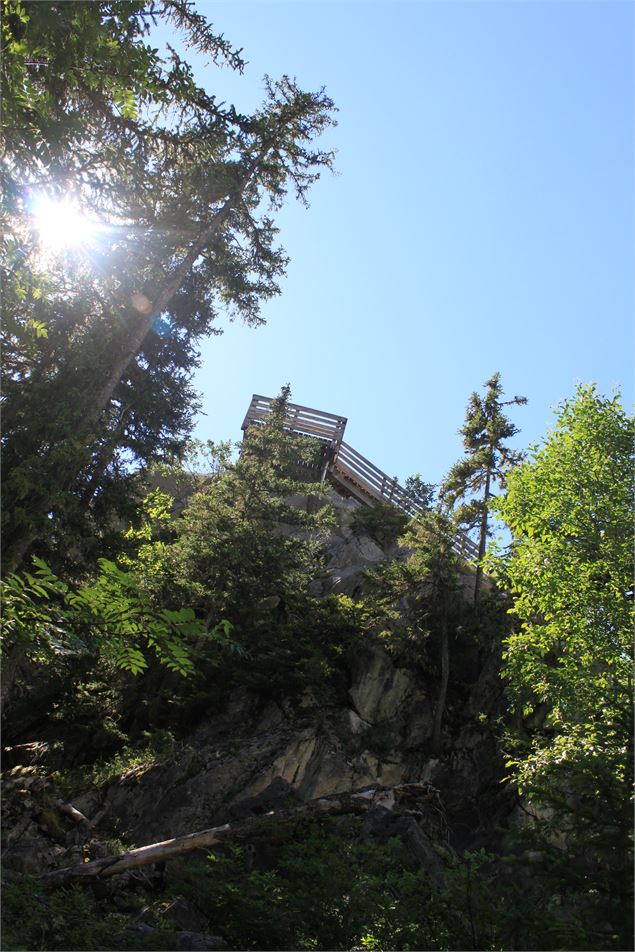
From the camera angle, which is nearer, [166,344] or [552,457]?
[552,457]

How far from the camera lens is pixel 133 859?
1118 cm

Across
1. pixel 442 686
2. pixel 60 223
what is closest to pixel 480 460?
pixel 442 686

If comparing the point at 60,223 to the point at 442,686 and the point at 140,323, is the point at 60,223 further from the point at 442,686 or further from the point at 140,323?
the point at 442,686

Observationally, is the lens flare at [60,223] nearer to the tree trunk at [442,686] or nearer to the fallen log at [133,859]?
the fallen log at [133,859]

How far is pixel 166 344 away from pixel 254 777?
513 inches

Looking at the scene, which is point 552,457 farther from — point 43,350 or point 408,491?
point 408,491

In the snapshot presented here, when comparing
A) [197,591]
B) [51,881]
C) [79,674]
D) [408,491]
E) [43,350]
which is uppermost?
[408,491]

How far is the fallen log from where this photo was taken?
10375 mm

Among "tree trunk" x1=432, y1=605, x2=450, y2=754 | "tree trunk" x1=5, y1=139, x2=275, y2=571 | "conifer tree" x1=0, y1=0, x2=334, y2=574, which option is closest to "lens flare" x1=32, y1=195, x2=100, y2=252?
"conifer tree" x1=0, y1=0, x2=334, y2=574

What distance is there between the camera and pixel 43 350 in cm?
1652

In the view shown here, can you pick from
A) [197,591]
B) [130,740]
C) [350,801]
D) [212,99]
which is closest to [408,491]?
[197,591]

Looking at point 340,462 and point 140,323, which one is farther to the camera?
point 340,462

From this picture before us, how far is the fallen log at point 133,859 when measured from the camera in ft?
34.0

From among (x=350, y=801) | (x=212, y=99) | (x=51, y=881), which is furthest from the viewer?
(x=350, y=801)
